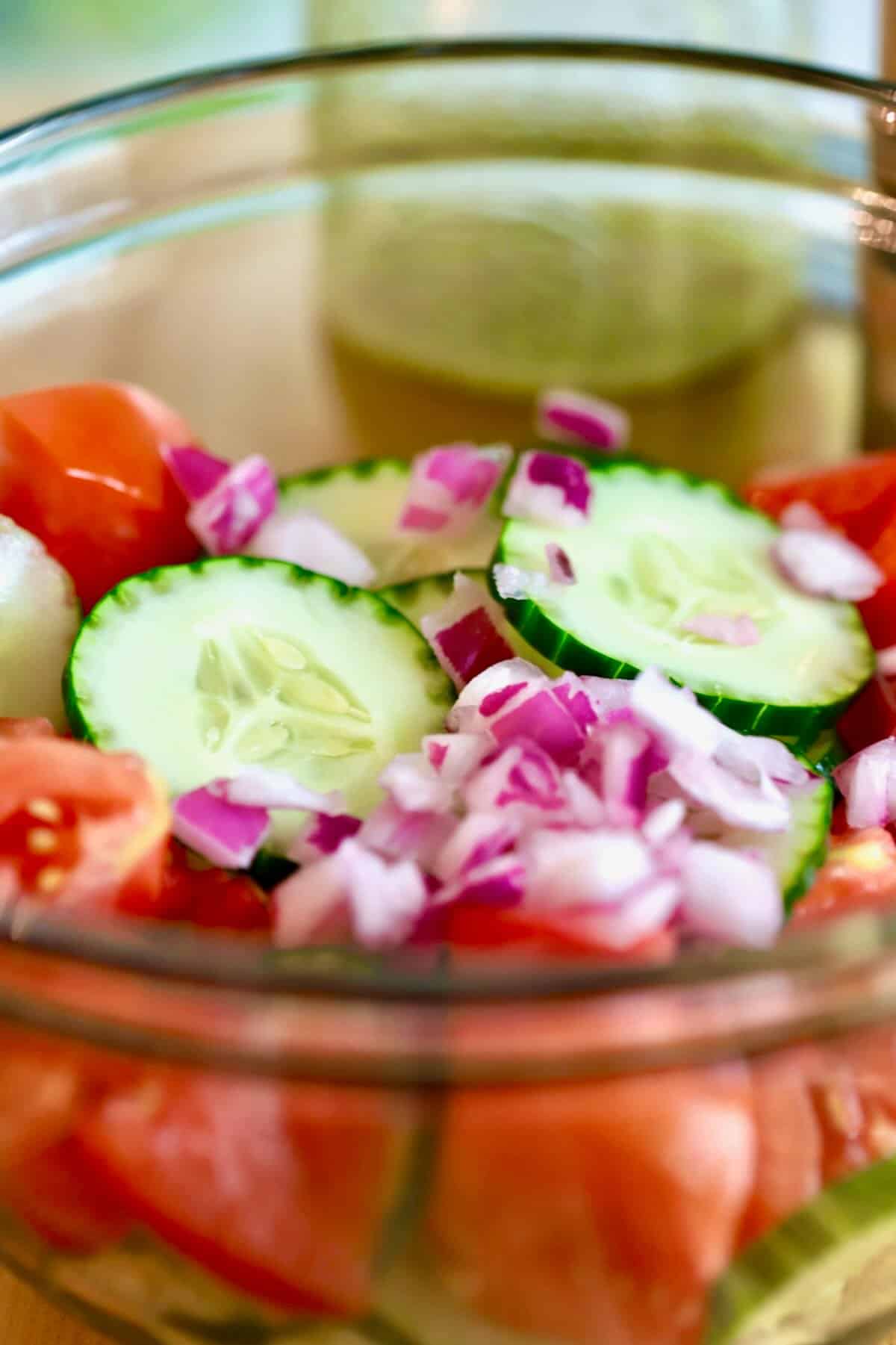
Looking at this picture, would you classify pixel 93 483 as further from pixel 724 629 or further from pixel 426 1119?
pixel 426 1119

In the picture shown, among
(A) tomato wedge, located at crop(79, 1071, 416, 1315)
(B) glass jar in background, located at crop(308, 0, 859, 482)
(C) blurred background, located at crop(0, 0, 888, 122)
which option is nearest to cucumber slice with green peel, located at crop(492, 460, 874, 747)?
(A) tomato wedge, located at crop(79, 1071, 416, 1315)

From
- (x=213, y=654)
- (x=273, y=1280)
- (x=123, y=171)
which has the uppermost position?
(x=123, y=171)

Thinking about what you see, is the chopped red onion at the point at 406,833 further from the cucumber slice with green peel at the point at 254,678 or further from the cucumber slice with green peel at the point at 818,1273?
the cucumber slice with green peel at the point at 818,1273

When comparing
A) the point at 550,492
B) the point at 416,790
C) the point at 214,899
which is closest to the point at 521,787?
the point at 416,790

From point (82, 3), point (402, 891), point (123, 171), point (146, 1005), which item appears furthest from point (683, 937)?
point (82, 3)

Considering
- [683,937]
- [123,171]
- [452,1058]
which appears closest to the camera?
[452,1058]

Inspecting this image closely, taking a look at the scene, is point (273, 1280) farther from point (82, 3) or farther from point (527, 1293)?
point (82, 3)
